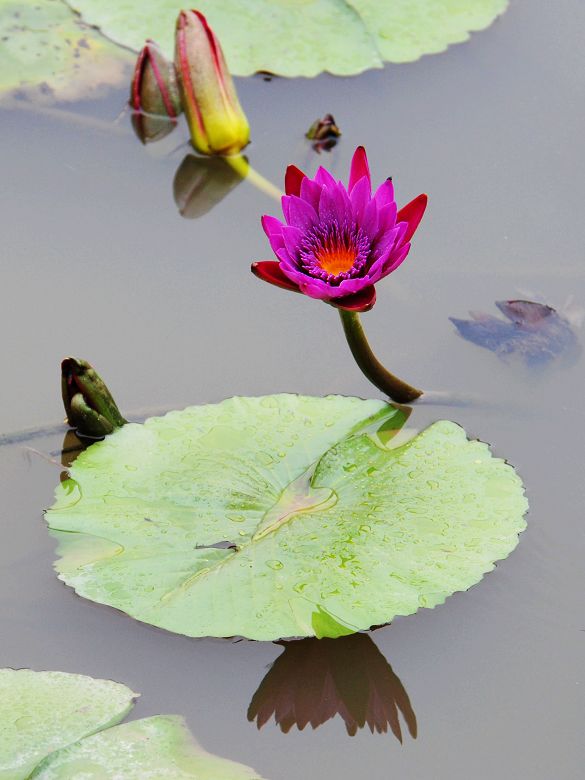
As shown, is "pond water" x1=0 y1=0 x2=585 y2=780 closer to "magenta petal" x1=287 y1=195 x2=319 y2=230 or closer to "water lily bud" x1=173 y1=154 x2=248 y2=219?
"water lily bud" x1=173 y1=154 x2=248 y2=219

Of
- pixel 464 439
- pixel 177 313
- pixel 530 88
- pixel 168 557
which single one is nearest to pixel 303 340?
pixel 177 313

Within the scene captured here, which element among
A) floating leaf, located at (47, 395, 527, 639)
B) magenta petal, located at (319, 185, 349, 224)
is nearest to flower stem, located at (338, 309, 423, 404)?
floating leaf, located at (47, 395, 527, 639)

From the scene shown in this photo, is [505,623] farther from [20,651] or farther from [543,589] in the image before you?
[20,651]

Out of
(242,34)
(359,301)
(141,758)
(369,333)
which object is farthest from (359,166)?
(242,34)

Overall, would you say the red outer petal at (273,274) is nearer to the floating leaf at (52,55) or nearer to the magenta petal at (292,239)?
the magenta petal at (292,239)

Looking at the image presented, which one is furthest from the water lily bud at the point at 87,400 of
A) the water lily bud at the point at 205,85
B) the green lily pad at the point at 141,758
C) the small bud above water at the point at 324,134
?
the small bud above water at the point at 324,134

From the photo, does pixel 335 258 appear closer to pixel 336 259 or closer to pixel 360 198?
pixel 336 259
